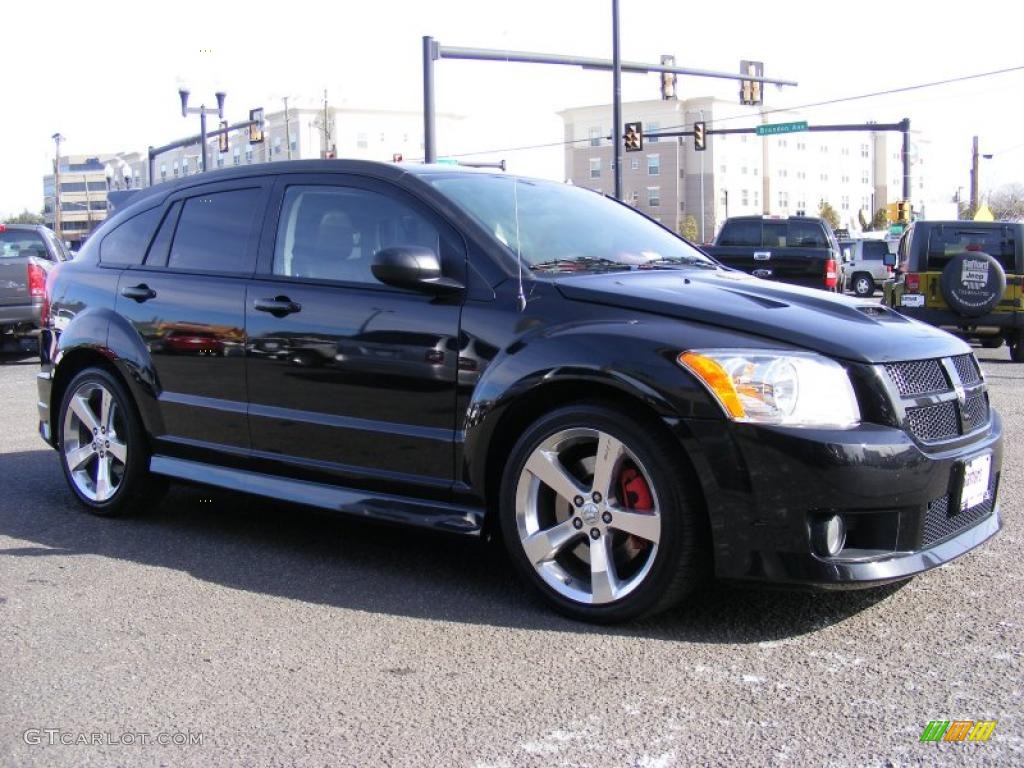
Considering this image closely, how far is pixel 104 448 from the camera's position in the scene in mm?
5629

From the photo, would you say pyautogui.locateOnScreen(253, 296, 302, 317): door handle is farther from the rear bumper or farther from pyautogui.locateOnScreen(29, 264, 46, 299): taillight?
pyautogui.locateOnScreen(29, 264, 46, 299): taillight

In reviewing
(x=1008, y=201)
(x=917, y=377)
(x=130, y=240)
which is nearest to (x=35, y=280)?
(x=130, y=240)

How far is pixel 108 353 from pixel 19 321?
32.7ft

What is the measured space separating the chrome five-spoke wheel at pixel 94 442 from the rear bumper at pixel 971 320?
35.6ft

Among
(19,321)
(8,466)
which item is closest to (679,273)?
(8,466)

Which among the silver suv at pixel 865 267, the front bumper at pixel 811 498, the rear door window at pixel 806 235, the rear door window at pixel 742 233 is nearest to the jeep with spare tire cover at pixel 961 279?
the rear door window at pixel 806 235

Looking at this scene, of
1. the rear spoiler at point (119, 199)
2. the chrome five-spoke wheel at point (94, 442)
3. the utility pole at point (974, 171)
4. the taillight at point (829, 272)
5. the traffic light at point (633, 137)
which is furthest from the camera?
the utility pole at point (974, 171)

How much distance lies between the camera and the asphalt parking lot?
2969mm

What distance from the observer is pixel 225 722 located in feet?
10.3

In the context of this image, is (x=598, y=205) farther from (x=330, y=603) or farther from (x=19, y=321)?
(x=19, y=321)

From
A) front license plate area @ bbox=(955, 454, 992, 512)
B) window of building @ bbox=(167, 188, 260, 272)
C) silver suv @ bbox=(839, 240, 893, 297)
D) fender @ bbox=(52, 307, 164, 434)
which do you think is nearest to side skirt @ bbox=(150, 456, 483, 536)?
fender @ bbox=(52, 307, 164, 434)

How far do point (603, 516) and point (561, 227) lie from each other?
146cm

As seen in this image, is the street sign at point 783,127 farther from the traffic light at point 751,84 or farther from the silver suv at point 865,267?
the silver suv at point 865,267

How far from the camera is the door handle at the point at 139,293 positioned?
5.36 metres
